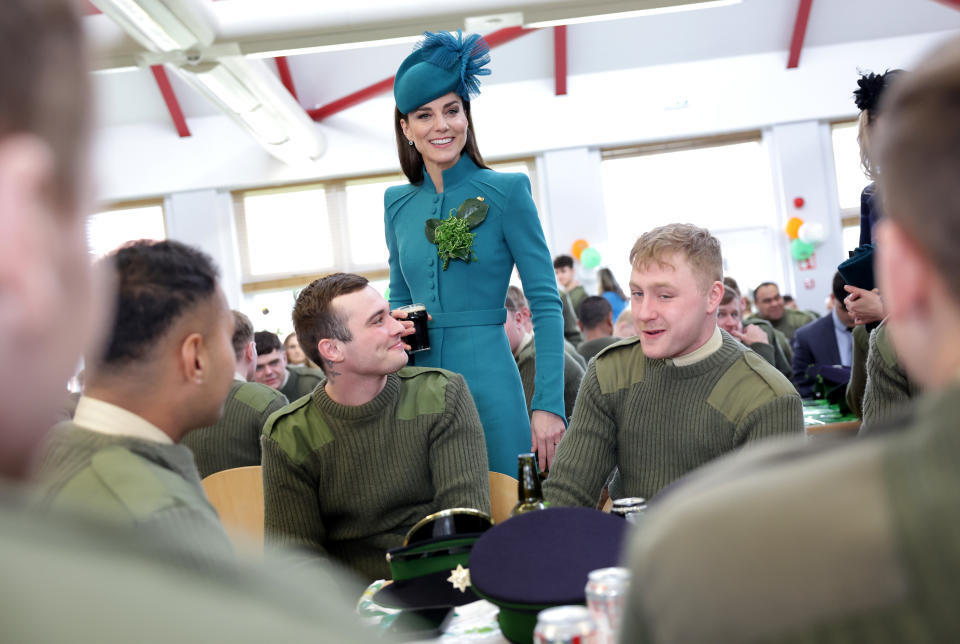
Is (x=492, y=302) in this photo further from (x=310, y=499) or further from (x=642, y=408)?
(x=310, y=499)

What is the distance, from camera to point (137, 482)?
3.95 feet

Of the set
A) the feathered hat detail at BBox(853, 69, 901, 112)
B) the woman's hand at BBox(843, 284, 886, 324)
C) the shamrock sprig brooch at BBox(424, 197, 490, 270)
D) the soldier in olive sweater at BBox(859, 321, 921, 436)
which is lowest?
the soldier in olive sweater at BBox(859, 321, 921, 436)

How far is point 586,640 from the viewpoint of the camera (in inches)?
39.2

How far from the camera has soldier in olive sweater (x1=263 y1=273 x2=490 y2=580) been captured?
2.37 m

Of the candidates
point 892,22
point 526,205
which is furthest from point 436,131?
point 892,22

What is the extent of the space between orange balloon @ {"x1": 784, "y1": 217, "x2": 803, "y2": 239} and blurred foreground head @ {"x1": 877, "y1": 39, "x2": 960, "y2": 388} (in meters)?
11.4

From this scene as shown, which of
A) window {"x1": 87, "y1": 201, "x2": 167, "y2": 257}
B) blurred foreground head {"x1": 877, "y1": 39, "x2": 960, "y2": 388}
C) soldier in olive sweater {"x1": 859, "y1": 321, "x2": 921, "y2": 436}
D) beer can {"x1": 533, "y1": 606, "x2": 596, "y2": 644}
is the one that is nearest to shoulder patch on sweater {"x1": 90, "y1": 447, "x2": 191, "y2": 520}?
beer can {"x1": 533, "y1": 606, "x2": 596, "y2": 644}

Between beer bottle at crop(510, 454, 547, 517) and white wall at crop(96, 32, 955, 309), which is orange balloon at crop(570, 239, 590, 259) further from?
beer bottle at crop(510, 454, 547, 517)

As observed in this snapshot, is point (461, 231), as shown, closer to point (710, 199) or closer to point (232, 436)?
point (232, 436)

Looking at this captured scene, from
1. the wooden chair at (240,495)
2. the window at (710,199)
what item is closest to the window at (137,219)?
the window at (710,199)

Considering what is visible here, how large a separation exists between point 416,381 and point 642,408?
2.19 ft

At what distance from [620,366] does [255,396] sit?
6.08 feet

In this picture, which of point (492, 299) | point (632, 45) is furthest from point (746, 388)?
point (632, 45)

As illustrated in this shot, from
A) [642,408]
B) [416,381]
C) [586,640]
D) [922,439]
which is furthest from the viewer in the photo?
[416,381]
